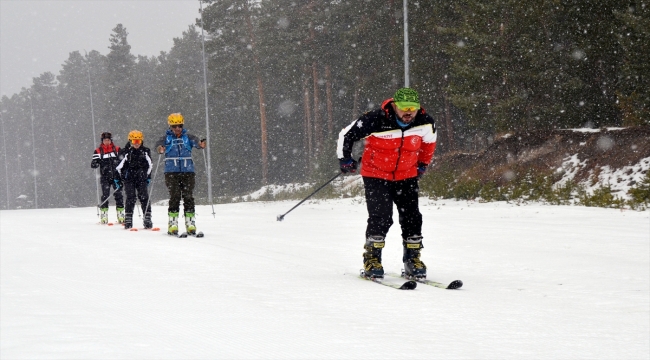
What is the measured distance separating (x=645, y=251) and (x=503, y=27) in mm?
16011

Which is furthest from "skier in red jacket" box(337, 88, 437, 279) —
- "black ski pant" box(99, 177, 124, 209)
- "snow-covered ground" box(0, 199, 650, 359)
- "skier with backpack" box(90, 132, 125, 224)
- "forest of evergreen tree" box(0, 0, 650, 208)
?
"forest of evergreen tree" box(0, 0, 650, 208)

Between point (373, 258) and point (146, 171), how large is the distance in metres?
8.85

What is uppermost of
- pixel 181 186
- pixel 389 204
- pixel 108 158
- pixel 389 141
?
pixel 108 158

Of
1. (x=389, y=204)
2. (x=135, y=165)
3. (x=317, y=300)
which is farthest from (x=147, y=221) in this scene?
(x=317, y=300)

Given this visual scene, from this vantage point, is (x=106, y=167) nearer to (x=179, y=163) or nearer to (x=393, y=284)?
(x=179, y=163)

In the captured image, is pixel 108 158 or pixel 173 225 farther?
pixel 108 158

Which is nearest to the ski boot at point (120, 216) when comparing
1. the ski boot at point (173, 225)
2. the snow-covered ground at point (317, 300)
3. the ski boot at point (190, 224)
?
the ski boot at point (173, 225)

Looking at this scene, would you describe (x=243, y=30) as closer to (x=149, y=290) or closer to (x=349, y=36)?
(x=349, y=36)

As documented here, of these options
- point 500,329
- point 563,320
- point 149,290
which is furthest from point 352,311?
point 149,290

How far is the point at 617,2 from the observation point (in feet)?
65.8

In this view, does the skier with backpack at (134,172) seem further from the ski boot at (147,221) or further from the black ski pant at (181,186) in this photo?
the black ski pant at (181,186)

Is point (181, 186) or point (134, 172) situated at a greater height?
point (134, 172)

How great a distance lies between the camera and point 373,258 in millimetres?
6883

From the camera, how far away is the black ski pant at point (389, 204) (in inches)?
269
